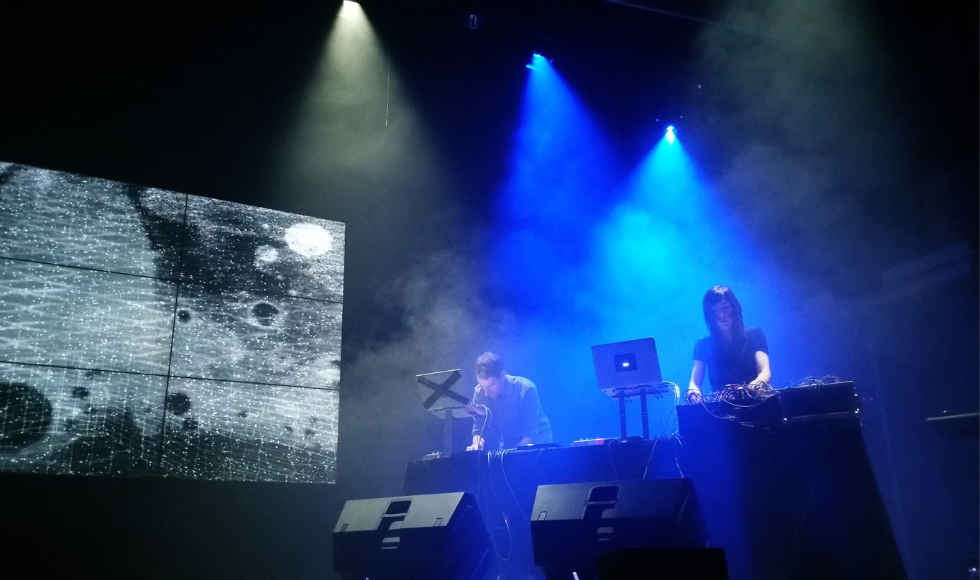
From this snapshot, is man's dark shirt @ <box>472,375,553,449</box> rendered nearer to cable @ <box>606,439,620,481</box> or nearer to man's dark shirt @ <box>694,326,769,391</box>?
cable @ <box>606,439,620,481</box>

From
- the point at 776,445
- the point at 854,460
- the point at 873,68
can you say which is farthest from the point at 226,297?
the point at 873,68

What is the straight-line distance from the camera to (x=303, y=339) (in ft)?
17.3

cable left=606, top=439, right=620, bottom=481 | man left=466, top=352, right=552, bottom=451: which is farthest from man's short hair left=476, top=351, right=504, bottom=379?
cable left=606, top=439, right=620, bottom=481

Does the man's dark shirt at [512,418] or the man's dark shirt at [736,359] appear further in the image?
the man's dark shirt at [512,418]

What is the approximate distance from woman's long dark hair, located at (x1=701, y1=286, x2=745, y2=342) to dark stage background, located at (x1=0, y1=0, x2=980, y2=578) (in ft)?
5.14

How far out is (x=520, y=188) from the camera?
663 centimetres

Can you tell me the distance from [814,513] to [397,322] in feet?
10.8

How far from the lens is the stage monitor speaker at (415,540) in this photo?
3609 millimetres

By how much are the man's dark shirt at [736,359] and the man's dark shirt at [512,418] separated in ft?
4.15

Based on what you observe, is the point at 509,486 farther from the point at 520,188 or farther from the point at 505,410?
the point at 520,188

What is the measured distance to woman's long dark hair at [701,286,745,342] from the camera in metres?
4.28

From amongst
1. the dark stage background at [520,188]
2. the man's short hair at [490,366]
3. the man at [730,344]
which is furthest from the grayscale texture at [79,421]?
the man at [730,344]

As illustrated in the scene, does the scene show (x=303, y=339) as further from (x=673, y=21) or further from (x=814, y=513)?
(x=673, y=21)

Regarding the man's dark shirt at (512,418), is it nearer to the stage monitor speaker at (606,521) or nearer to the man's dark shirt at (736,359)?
the man's dark shirt at (736,359)
